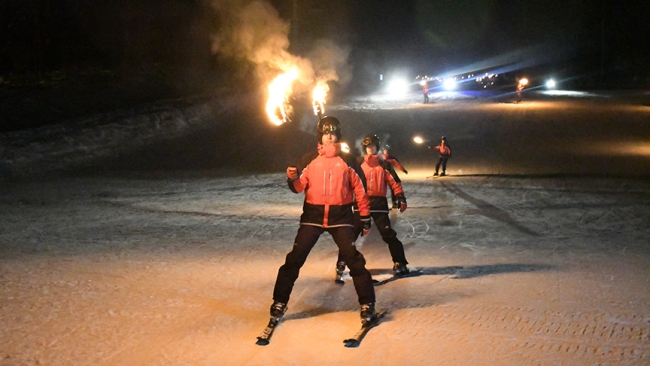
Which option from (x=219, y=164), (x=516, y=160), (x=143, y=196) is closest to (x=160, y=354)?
(x=143, y=196)

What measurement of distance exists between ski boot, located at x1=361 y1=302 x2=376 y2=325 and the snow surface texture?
0.15 meters

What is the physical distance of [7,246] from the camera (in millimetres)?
10203

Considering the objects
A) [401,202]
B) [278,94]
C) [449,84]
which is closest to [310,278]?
[401,202]

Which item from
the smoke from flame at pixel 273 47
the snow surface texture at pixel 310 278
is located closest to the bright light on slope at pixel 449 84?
the smoke from flame at pixel 273 47

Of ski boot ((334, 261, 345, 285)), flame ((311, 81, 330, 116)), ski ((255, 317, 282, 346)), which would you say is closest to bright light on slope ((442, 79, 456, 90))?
flame ((311, 81, 330, 116))

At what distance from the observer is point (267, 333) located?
5969mm

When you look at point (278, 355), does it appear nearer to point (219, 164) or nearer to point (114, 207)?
point (114, 207)

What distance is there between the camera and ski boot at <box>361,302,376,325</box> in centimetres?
623

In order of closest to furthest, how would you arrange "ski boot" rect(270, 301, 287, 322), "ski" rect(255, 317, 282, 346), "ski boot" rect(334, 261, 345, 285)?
"ski" rect(255, 317, 282, 346) < "ski boot" rect(270, 301, 287, 322) < "ski boot" rect(334, 261, 345, 285)

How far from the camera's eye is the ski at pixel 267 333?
230 inches

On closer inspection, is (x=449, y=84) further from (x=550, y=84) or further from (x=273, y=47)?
(x=273, y=47)

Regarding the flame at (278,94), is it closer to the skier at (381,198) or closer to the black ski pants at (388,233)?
the skier at (381,198)

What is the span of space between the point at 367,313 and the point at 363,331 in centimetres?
25

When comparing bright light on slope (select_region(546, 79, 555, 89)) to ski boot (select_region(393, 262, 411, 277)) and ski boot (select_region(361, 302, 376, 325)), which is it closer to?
ski boot (select_region(393, 262, 411, 277))
